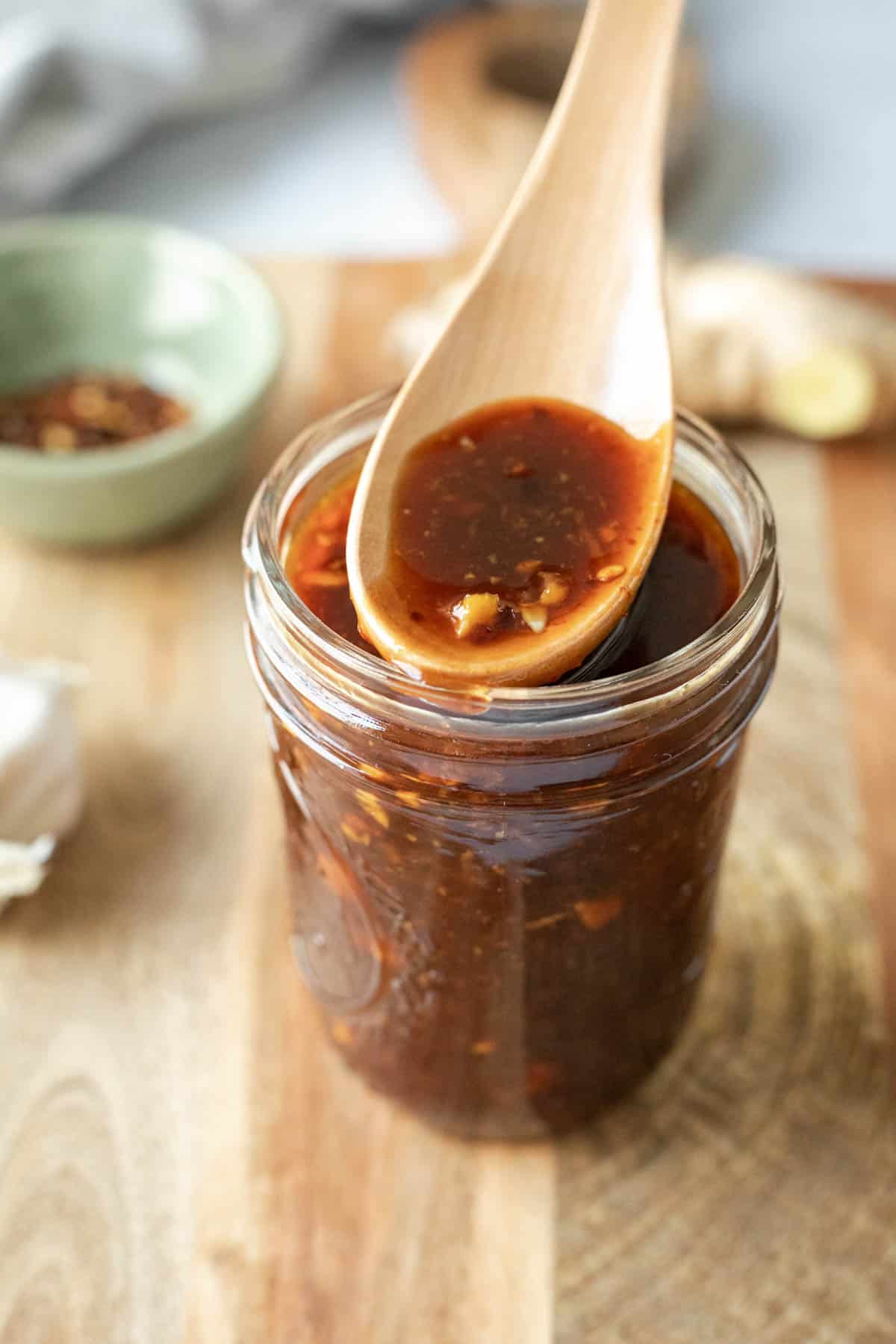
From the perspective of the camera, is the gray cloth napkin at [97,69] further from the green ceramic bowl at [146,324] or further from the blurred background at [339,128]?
the green ceramic bowl at [146,324]

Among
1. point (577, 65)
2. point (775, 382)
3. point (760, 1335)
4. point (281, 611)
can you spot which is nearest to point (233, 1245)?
point (760, 1335)

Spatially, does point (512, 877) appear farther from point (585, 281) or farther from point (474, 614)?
point (585, 281)

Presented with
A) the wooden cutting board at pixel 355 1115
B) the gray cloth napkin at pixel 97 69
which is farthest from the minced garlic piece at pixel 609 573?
the gray cloth napkin at pixel 97 69

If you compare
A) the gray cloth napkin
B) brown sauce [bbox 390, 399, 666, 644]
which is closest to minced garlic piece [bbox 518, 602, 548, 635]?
brown sauce [bbox 390, 399, 666, 644]

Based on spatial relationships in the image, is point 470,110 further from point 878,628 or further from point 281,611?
point 281,611

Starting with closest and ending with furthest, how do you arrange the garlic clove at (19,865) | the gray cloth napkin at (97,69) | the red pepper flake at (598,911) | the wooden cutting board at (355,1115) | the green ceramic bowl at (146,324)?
the red pepper flake at (598,911) → the wooden cutting board at (355,1115) → the garlic clove at (19,865) → the green ceramic bowl at (146,324) → the gray cloth napkin at (97,69)

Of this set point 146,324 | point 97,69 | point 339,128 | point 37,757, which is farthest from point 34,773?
point 339,128
